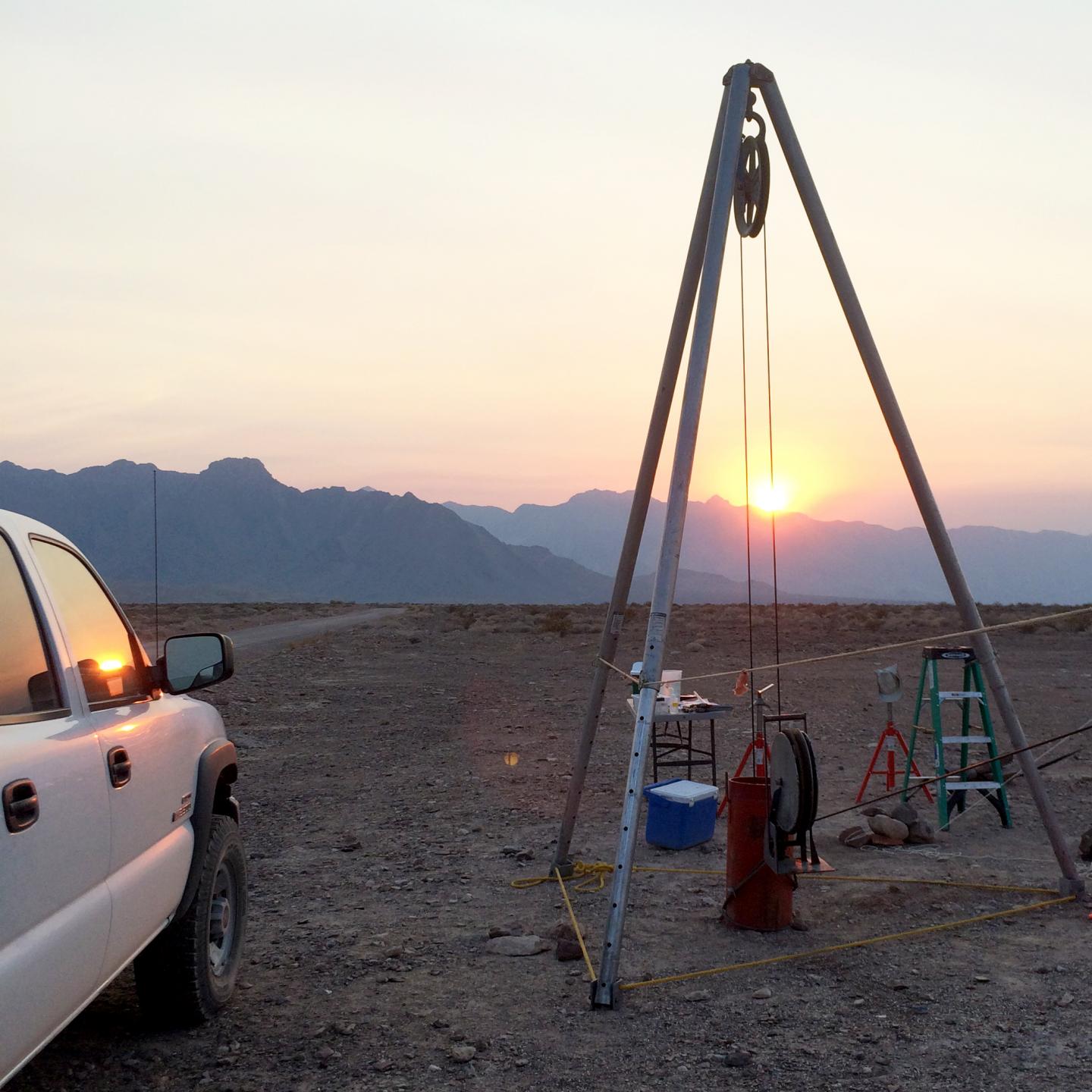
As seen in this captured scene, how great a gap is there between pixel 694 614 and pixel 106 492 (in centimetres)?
16624

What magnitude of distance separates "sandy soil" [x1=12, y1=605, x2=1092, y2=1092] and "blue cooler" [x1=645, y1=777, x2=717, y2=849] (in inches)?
6.7

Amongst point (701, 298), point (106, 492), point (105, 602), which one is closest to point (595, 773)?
point (701, 298)

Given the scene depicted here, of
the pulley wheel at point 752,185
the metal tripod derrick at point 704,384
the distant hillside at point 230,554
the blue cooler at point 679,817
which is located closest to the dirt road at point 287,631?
the blue cooler at point 679,817

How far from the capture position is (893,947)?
5551 millimetres

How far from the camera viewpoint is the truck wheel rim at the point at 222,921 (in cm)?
476

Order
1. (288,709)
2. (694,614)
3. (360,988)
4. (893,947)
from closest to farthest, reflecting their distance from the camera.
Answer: (360,988) < (893,947) < (288,709) < (694,614)

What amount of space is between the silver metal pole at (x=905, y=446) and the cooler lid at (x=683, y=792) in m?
2.20

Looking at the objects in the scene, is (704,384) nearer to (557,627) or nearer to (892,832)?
(892,832)

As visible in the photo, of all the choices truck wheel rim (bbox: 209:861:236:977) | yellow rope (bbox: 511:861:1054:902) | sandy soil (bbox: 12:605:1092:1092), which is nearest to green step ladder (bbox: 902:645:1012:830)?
sandy soil (bbox: 12:605:1092:1092)

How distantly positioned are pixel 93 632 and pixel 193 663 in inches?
18.6

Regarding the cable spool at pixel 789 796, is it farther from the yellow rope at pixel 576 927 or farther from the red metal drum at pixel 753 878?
the yellow rope at pixel 576 927

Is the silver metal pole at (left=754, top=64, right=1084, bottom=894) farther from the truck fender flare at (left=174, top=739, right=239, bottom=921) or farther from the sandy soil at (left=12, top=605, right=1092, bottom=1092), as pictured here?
the truck fender flare at (left=174, top=739, right=239, bottom=921)

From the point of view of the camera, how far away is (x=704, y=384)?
5.65 meters

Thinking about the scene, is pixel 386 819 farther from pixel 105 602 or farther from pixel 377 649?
pixel 377 649
